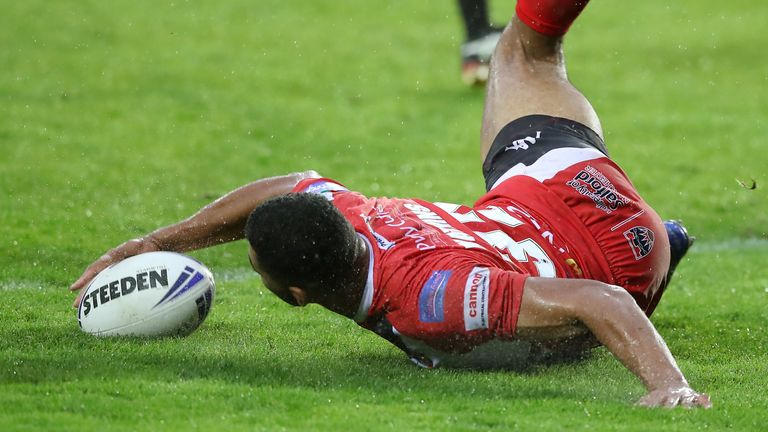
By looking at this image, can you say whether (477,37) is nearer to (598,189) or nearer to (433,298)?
(598,189)

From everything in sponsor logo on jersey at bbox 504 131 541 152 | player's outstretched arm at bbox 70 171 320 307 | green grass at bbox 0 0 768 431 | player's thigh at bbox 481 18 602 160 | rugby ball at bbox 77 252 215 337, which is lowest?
green grass at bbox 0 0 768 431

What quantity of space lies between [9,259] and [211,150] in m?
3.97

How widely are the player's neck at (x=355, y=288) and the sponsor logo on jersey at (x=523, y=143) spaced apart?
4.79 feet

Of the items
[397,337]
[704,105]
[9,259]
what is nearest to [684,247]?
[397,337]

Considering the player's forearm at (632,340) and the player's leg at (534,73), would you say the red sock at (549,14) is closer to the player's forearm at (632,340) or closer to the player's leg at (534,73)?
the player's leg at (534,73)

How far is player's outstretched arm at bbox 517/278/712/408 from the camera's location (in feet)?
14.7

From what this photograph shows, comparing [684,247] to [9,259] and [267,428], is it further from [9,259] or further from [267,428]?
[9,259]

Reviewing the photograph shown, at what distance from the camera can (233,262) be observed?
7.87 meters

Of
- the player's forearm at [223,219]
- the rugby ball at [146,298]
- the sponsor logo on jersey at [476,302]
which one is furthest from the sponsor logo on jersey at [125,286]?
the sponsor logo on jersey at [476,302]

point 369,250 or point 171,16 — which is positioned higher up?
point 369,250

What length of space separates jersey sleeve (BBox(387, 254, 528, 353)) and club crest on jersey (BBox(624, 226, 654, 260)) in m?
0.85

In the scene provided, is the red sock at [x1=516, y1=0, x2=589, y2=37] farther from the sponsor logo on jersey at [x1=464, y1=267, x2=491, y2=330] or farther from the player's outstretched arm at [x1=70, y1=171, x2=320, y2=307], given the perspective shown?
the sponsor logo on jersey at [x1=464, y1=267, x2=491, y2=330]

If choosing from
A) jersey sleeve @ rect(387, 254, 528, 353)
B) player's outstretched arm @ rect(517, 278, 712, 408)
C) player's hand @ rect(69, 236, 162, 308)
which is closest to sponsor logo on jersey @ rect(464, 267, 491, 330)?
jersey sleeve @ rect(387, 254, 528, 353)

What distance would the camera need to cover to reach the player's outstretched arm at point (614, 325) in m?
4.47
